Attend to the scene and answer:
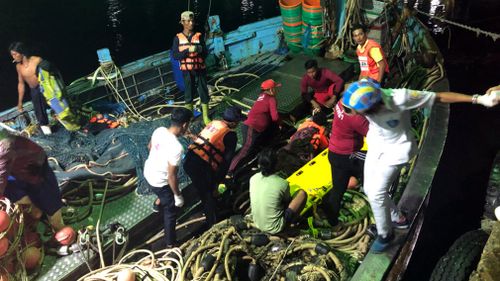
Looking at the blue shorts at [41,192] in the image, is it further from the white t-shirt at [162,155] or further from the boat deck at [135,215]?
the white t-shirt at [162,155]

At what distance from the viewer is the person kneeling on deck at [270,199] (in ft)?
14.1

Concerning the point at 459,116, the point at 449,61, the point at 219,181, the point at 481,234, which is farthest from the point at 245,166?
the point at 449,61

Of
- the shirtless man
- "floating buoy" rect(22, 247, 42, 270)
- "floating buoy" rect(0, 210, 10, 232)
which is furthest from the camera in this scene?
the shirtless man

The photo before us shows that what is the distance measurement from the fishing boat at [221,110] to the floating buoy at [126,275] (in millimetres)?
515

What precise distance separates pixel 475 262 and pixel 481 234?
41 cm

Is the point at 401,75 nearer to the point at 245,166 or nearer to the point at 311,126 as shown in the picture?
the point at 311,126

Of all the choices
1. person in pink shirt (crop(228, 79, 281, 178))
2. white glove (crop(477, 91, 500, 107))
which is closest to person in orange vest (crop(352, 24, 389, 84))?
person in pink shirt (crop(228, 79, 281, 178))

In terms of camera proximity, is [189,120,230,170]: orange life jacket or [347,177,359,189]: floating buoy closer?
[189,120,230,170]: orange life jacket

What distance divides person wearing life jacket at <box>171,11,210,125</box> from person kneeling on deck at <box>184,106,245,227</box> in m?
1.65

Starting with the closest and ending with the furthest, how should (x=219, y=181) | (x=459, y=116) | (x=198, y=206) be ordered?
(x=219, y=181) < (x=198, y=206) < (x=459, y=116)

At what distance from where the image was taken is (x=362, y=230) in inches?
186

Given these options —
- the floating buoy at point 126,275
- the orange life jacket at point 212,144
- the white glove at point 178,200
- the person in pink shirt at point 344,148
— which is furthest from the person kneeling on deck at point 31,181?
the person in pink shirt at point 344,148

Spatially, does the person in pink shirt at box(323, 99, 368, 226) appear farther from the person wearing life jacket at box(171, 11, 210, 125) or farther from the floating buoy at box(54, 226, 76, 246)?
the floating buoy at box(54, 226, 76, 246)

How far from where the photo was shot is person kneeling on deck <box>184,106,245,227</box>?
16.5 ft
